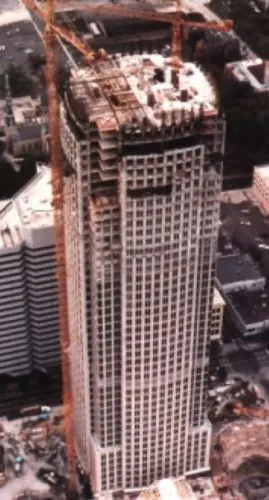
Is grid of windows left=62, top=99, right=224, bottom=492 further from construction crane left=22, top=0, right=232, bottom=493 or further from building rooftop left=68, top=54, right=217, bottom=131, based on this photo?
building rooftop left=68, top=54, right=217, bottom=131

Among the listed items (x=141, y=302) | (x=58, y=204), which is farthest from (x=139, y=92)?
(x=141, y=302)

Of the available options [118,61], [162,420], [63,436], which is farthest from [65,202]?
[63,436]

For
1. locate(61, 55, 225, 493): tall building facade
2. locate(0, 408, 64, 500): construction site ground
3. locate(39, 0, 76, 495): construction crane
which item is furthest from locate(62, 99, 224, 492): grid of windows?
locate(0, 408, 64, 500): construction site ground

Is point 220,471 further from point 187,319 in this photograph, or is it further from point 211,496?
point 187,319

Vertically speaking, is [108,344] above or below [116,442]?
above

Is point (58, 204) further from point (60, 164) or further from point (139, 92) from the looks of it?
point (139, 92)

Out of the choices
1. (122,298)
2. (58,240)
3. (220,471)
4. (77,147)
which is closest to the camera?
(77,147)

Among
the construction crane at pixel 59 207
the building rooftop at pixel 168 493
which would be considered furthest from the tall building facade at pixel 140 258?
the building rooftop at pixel 168 493
